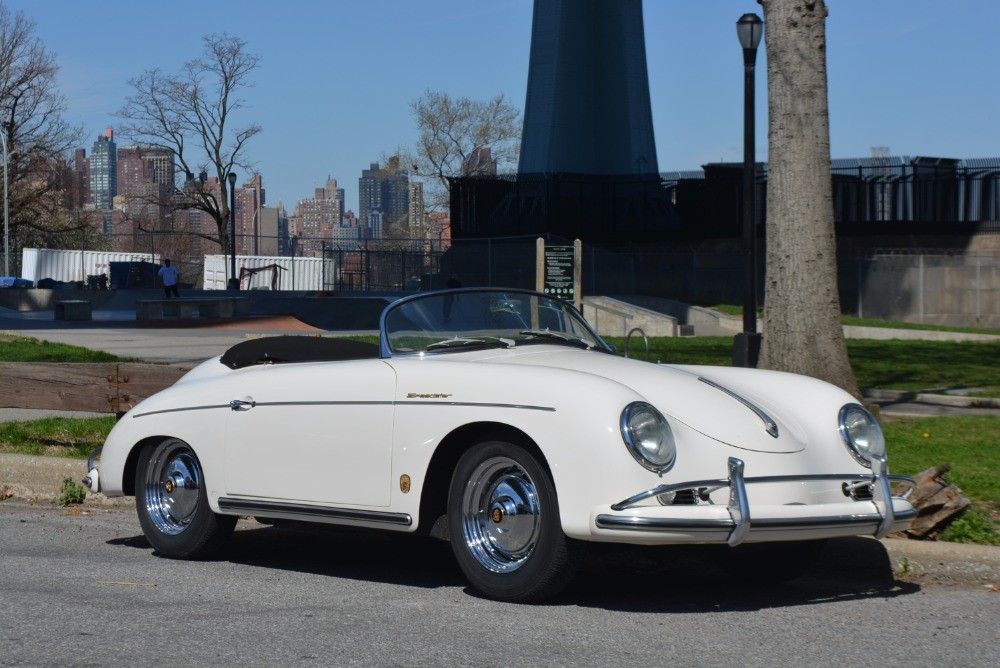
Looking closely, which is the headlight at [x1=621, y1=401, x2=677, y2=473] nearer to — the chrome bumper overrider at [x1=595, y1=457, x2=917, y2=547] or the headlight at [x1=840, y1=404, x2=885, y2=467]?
the chrome bumper overrider at [x1=595, y1=457, x2=917, y2=547]

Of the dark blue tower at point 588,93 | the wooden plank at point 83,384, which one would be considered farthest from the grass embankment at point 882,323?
the wooden plank at point 83,384

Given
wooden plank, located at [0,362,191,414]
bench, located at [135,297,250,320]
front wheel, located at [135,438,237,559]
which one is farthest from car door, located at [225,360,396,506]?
bench, located at [135,297,250,320]

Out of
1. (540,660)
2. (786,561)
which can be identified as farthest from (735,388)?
(540,660)

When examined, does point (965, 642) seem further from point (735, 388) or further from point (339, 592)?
point (339, 592)

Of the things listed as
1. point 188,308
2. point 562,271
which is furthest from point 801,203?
point 188,308

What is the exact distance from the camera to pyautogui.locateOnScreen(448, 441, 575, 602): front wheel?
4.90 metres

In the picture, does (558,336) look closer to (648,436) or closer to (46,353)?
(648,436)

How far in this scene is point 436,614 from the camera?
4.97 metres

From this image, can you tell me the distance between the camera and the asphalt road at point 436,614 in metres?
4.34

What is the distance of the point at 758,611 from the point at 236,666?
2.16m

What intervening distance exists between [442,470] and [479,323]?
1.04 metres

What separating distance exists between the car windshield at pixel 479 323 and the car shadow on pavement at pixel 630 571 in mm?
962

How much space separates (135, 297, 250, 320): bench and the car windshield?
31.0m

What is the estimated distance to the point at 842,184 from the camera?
40906 millimetres
